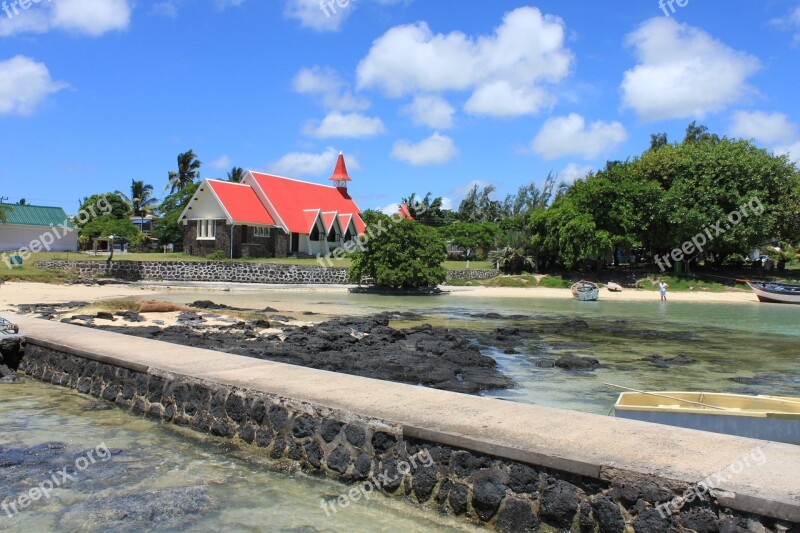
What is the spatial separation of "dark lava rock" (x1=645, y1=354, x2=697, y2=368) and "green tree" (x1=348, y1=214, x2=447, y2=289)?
2493cm

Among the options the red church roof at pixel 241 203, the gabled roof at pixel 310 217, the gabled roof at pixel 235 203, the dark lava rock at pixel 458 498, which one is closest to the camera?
the dark lava rock at pixel 458 498

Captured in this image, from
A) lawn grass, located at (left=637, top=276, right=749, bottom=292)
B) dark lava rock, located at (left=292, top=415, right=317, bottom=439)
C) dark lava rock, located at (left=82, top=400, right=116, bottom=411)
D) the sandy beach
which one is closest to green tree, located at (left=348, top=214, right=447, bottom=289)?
the sandy beach

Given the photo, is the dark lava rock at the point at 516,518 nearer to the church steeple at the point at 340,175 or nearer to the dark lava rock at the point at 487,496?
the dark lava rock at the point at 487,496

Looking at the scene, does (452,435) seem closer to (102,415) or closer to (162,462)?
(162,462)

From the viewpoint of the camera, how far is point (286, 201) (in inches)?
2189

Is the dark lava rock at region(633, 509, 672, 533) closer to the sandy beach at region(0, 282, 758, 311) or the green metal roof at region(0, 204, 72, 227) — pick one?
the sandy beach at region(0, 282, 758, 311)

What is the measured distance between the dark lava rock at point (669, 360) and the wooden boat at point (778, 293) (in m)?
28.5

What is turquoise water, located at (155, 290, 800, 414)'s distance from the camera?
43.1ft

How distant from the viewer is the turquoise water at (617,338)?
13133 millimetres

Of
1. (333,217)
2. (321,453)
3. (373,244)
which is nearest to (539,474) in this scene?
(321,453)

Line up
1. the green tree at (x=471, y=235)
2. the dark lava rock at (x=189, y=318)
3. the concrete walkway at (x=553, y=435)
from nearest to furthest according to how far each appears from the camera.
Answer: the concrete walkway at (x=553, y=435)
the dark lava rock at (x=189, y=318)
the green tree at (x=471, y=235)

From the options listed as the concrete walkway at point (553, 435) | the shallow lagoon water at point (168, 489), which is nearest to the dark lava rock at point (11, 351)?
the shallow lagoon water at point (168, 489)

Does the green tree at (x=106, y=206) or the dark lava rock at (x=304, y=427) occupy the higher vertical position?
the green tree at (x=106, y=206)

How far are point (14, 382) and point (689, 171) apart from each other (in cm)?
4767
